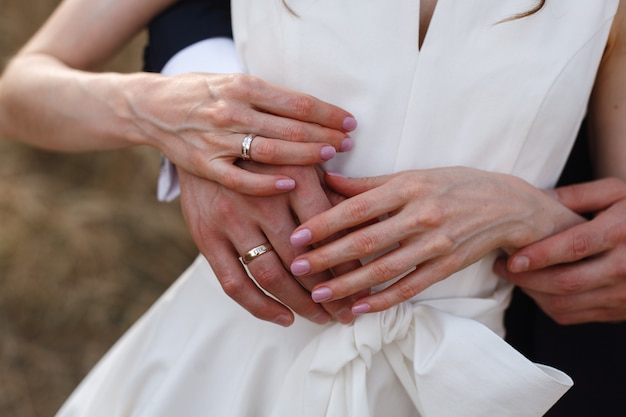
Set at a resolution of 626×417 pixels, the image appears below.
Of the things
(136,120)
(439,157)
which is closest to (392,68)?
(439,157)

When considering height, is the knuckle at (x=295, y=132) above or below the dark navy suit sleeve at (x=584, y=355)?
above

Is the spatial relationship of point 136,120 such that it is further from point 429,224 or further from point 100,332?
point 100,332

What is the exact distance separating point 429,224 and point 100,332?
2.41m

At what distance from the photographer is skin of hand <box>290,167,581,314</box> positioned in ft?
3.30

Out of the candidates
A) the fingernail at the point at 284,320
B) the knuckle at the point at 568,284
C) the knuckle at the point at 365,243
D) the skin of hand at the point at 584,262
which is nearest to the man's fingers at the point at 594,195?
the skin of hand at the point at 584,262

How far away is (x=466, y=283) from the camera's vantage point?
117 cm

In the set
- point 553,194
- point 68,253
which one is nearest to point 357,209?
point 553,194

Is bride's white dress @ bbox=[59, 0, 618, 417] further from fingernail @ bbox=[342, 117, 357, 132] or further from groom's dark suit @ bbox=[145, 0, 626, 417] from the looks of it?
groom's dark suit @ bbox=[145, 0, 626, 417]

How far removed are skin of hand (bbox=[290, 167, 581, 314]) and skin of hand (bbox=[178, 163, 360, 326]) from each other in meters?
0.04

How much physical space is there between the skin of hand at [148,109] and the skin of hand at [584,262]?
1.21 ft

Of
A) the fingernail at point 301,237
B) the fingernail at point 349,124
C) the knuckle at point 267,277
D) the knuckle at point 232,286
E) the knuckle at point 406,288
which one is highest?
the fingernail at point 349,124

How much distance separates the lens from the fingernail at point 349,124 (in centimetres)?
105

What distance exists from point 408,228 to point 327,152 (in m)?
0.16

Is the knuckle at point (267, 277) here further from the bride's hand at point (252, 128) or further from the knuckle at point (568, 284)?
the knuckle at point (568, 284)
